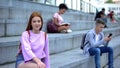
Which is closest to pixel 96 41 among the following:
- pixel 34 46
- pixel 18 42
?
pixel 18 42

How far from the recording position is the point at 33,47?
4859 mm

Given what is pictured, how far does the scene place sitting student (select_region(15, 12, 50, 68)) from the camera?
184 inches

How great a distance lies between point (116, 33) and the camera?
16484mm

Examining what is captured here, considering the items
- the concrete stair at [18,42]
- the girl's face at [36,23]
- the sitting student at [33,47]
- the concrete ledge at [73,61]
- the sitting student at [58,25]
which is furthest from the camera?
the sitting student at [58,25]

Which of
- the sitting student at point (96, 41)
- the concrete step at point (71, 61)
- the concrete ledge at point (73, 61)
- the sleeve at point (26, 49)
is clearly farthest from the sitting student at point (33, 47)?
the sitting student at point (96, 41)

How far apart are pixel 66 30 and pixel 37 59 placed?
17.5ft

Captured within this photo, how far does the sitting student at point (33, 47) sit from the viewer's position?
467 cm

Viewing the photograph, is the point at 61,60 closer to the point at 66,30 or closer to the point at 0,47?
the point at 0,47

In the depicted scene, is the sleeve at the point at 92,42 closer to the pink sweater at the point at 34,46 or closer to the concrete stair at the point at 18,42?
the concrete stair at the point at 18,42

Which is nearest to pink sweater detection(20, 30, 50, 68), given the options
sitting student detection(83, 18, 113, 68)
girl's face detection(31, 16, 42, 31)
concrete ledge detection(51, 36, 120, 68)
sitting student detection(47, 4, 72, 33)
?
girl's face detection(31, 16, 42, 31)

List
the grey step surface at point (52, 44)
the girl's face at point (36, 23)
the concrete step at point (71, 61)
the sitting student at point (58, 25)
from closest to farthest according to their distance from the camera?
the girl's face at point (36, 23) → the grey step surface at point (52, 44) → the concrete step at point (71, 61) → the sitting student at point (58, 25)

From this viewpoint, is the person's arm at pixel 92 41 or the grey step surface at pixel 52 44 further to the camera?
the person's arm at pixel 92 41

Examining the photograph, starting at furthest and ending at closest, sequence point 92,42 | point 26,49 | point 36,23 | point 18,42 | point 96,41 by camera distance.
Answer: point 96,41
point 92,42
point 18,42
point 36,23
point 26,49

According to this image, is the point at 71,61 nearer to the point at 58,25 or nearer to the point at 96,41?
the point at 96,41
